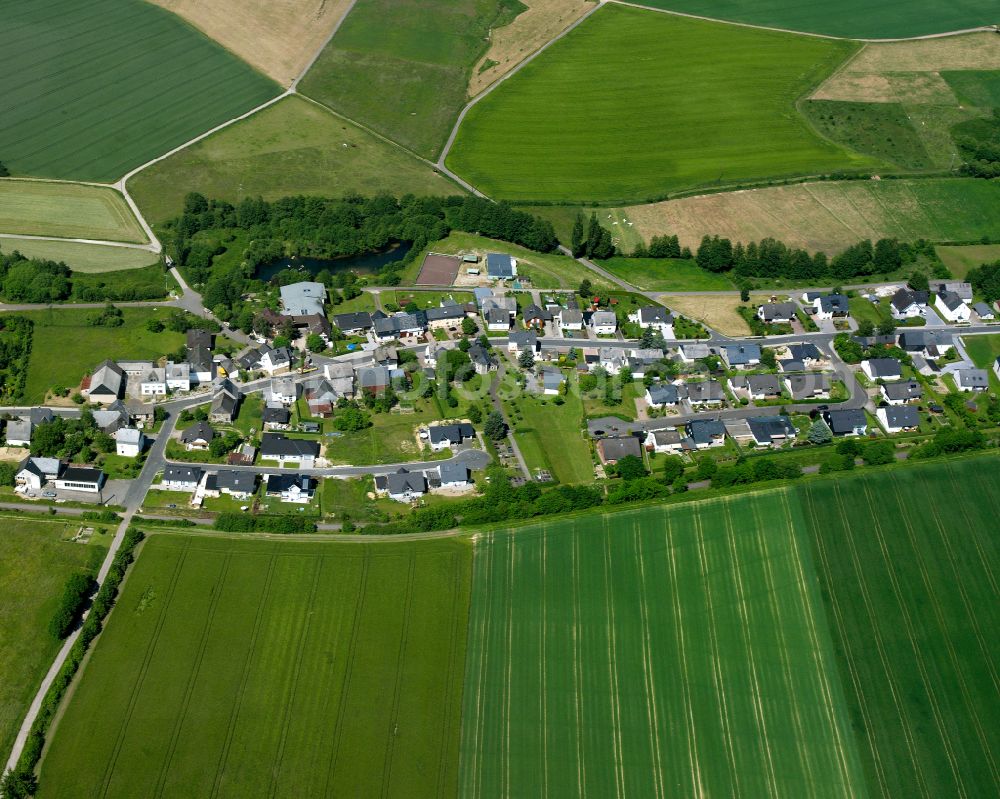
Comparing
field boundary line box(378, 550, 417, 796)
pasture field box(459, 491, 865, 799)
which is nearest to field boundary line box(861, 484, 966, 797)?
pasture field box(459, 491, 865, 799)

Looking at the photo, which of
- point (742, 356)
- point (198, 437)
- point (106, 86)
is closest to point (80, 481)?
point (198, 437)

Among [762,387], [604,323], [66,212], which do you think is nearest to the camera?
[762,387]

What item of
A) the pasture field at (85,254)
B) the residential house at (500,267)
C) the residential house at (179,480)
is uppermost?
the residential house at (500,267)

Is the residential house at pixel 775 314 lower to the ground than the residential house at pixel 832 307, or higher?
lower

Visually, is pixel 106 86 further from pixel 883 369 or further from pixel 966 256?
pixel 966 256

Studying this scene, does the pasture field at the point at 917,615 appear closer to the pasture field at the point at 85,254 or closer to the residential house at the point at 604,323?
the residential house at the point at 604,323

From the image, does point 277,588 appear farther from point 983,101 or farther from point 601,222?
point 983,101

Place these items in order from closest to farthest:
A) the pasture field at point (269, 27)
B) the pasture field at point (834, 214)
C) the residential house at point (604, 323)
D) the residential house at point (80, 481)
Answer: the residential house at point (80, 481) < the residential house at point (604, 323) < the pasture field at point (834, 214) < the pasture field at point (269, 27)

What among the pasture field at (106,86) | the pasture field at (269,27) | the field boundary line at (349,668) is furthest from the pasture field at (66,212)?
the field boundary line at (349,668)
